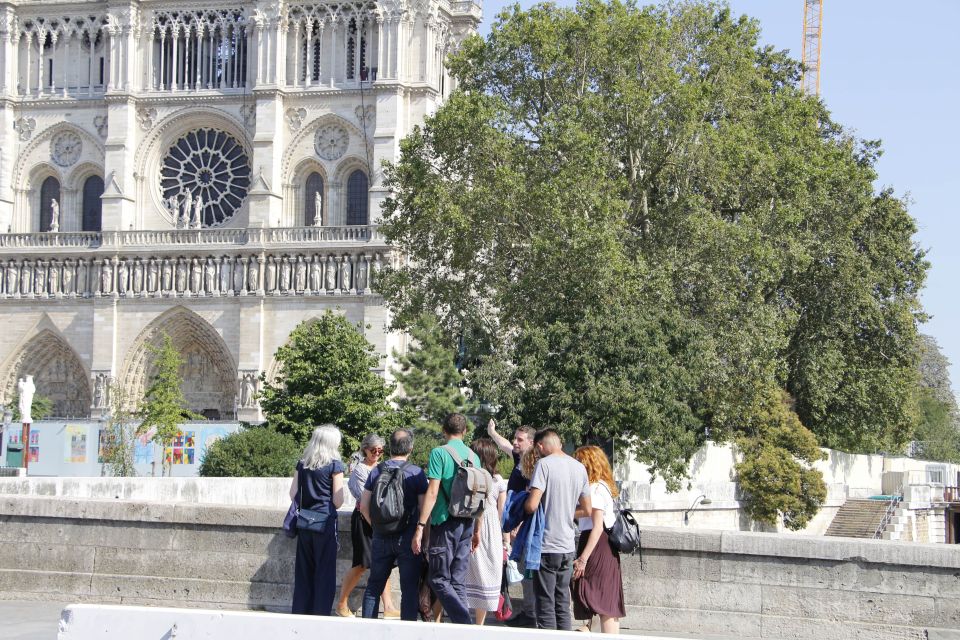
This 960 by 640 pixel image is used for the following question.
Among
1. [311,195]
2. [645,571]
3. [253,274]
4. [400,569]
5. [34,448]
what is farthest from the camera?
[311,195]

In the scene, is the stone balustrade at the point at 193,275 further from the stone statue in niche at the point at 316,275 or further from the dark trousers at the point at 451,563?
the dark trousers at the point at 451,563

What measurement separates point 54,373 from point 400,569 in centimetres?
4288

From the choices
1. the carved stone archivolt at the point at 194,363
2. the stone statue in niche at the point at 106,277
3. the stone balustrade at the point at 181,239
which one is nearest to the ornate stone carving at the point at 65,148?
the stone balustrade at the point at 181,239

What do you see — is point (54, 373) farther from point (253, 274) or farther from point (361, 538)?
point (361, 538)

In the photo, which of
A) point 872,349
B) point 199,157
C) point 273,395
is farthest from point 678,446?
point 199,157

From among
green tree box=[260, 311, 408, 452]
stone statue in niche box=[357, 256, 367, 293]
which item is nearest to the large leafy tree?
green tree box=[260, 311, 408, 452]

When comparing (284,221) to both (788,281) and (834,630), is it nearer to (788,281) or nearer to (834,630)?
(788,281)

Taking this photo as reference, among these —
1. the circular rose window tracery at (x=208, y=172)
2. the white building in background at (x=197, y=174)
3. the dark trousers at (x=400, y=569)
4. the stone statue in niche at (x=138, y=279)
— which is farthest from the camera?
the circular rose window tracery at (x=208, y=172)

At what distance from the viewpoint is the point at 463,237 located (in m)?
32.9

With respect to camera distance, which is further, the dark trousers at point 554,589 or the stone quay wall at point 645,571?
the stone quay wall at point 645,571

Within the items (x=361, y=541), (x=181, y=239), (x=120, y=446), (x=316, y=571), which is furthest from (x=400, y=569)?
(x=181, y=239)

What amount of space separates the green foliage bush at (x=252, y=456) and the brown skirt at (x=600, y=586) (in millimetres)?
16998

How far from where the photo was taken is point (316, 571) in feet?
36.4

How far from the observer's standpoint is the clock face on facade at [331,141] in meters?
50.0
